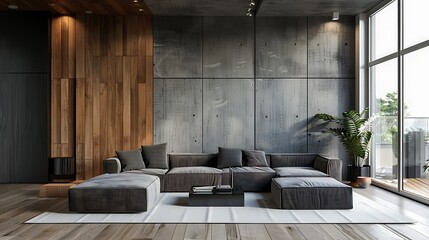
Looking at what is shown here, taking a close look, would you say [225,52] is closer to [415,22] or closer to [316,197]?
[415,22]

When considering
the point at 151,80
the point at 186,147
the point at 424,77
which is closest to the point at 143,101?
the point at 151,80

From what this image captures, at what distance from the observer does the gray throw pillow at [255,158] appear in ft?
26.0

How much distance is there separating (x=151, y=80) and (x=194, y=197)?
11.0 ft

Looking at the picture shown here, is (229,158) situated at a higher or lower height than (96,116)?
lower

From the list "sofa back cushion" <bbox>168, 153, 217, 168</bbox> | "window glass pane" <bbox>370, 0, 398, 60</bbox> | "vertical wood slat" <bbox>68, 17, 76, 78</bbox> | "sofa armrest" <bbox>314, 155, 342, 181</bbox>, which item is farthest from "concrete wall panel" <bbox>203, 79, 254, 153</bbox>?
"vertical wood slat" <bbox>68, 17, 76, 78</bbox>

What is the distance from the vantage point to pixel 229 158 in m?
7.91

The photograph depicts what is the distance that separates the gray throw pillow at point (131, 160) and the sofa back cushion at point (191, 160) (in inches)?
26.7

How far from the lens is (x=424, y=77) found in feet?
20.9

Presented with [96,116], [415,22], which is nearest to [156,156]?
[96,116]

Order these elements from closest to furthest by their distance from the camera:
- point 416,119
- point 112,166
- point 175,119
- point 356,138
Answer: point 416,119
point 112,166
point 356,138
point 175,119

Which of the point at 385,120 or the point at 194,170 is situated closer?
the point at 194,170

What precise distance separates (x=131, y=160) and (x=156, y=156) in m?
0.50

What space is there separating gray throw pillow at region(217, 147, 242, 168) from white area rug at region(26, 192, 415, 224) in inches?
74.4

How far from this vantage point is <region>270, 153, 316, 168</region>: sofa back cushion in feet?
26.8
